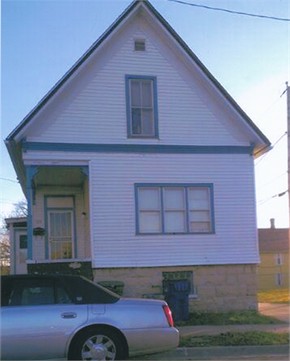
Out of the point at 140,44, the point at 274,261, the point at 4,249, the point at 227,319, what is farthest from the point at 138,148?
the point at 274,261

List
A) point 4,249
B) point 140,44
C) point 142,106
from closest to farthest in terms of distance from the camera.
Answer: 1. point 142,106
2. point 140,44
3. point 4,249

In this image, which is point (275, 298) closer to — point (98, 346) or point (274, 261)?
point (98, 346)

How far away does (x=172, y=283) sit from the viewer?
1614cm

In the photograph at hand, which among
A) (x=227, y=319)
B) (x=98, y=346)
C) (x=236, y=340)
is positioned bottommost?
(x=227, y=319)

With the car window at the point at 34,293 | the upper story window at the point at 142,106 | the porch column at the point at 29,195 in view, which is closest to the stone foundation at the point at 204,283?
the porch column at the point at 29,195

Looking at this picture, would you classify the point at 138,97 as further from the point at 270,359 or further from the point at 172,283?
the point at 270,359

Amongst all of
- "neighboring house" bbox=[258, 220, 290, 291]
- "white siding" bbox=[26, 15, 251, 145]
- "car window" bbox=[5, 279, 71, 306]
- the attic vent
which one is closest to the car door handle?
"car window" bbox=[5, 279, 71, 306]

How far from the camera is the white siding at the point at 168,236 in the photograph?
1656 cm

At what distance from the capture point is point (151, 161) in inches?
672

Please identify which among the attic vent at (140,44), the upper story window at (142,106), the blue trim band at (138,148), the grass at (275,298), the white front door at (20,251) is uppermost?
the attic vent at (140,44)

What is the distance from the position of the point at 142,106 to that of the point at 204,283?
5496mm

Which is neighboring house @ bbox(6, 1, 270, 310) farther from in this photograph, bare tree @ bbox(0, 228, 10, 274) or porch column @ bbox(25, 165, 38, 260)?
bare tree @ bbox(0, 228, 10, 274)

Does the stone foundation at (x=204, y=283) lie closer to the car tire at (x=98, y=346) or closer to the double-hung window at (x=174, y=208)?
the double-hung window at (x=174, y=208)

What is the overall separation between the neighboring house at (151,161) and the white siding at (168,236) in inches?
1.1
